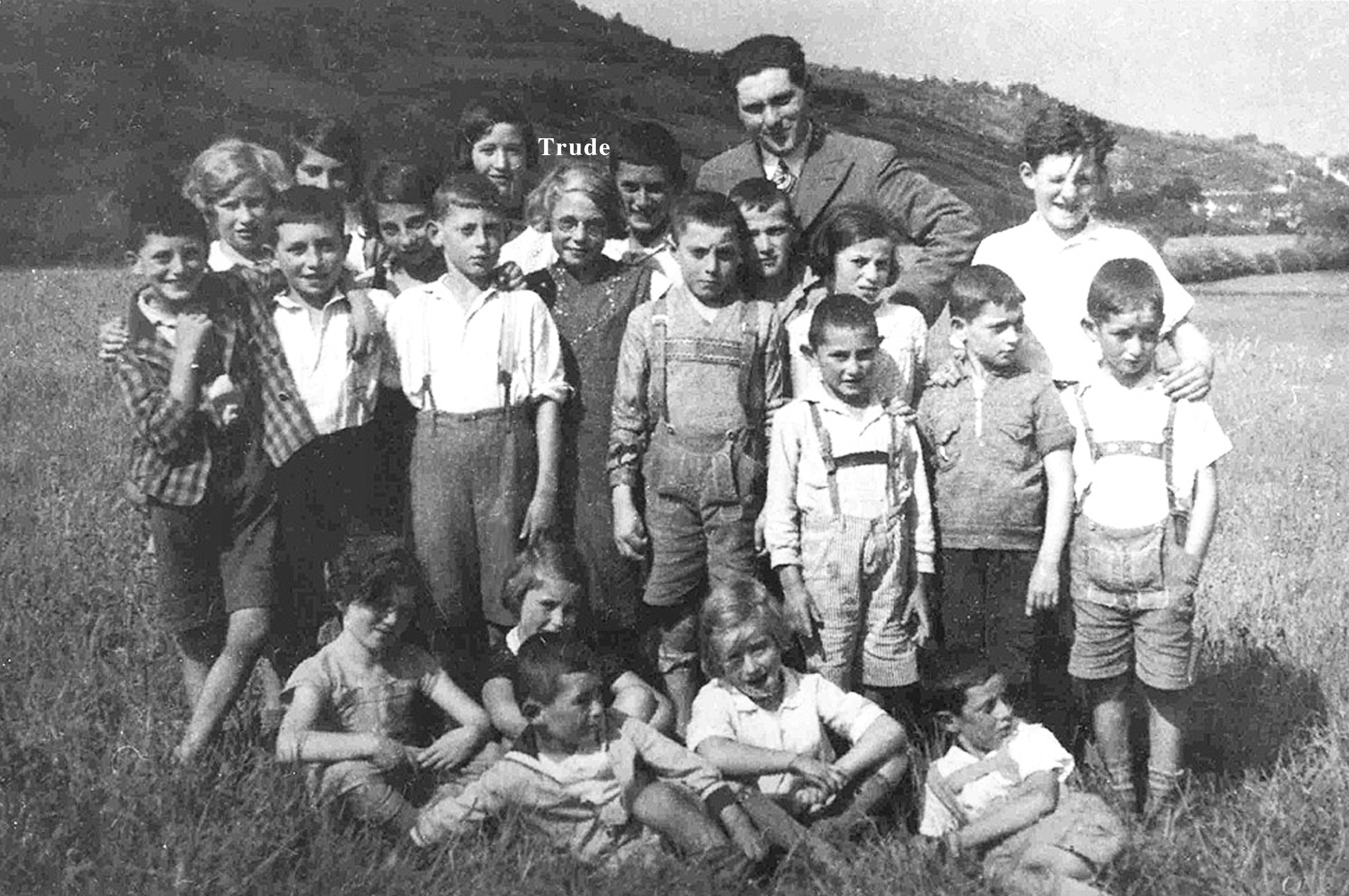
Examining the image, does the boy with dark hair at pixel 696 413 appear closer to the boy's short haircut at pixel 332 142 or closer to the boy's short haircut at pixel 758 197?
the boy's short haircut at pixel 758 197

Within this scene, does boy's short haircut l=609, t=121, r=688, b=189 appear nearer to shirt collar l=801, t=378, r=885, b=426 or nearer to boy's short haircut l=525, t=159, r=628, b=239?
boy's short haircut l=525, t=159, r=628, b=239

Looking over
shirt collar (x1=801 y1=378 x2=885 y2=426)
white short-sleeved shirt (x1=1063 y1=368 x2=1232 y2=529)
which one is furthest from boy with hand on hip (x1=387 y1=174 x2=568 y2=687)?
white short-sleeved shirt (x1=1063 y1=368 x2=1232 y2=529)

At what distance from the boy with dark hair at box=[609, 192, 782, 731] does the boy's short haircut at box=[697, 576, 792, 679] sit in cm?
25

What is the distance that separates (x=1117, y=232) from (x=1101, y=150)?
11.6 inches

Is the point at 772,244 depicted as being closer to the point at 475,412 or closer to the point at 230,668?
the point at 475,412

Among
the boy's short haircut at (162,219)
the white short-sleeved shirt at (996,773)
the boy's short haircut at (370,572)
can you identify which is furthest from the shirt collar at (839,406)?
the boy's short haircut at (162,219)

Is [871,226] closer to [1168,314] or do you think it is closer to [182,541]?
[1168,314]

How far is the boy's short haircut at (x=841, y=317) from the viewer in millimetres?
3463

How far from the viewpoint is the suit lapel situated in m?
4.11

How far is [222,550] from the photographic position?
11.7ft

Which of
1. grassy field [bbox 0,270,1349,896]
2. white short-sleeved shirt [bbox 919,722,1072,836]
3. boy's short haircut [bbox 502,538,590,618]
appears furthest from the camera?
boy's short haircut [bbox 502,538,590,618]

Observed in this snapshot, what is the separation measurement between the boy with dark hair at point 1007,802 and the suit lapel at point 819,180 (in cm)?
162

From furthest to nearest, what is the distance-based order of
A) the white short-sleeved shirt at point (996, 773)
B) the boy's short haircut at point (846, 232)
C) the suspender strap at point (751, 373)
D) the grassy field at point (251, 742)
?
the boy's short haircut at point (846, 232) → the suspender strap at point (751, 373) → the white short-sleeved shirt at point (996, 773) → the grassy field at point (251, 742)

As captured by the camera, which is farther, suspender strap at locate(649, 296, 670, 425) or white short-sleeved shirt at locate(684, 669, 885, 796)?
suspender strap at locate(649, 296, 670, 425)
